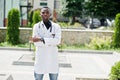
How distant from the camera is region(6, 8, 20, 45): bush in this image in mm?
21573

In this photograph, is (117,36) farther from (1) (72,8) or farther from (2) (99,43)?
(1) (72,8)

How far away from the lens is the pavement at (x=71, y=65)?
11.2 meters

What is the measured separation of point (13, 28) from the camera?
2173cm

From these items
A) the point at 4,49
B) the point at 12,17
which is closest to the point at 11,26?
the point at 12,17

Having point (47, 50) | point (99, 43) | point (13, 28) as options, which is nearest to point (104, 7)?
point (13, 28)

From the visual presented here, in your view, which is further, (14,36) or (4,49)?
(14,36)

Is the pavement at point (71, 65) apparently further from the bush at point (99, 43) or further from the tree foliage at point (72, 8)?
the tree foliage at point (72, 8)

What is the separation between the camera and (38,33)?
663 centimetres

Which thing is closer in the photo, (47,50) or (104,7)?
(47,50)

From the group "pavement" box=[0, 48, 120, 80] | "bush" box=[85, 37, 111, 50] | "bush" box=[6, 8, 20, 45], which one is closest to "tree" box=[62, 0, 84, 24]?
"bush" box=[6, 8, 20, 45]

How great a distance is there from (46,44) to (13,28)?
15.4 meters

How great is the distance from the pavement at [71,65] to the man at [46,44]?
2.61 m

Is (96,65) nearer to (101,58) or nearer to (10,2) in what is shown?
(101,58)

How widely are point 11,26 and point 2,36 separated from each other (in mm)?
937
